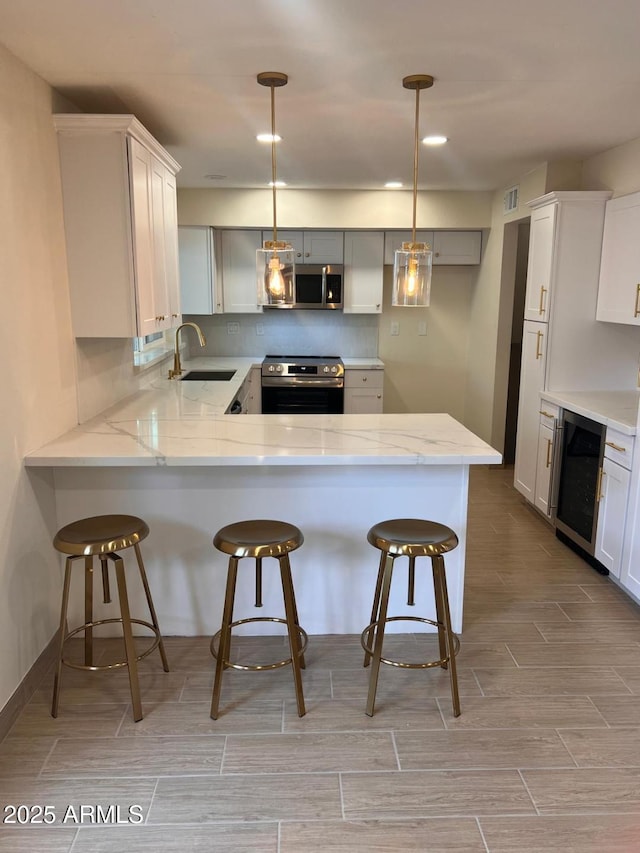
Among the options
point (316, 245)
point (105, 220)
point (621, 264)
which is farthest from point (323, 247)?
point (105, 220)

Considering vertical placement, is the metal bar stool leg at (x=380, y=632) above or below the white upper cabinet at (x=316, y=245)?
below

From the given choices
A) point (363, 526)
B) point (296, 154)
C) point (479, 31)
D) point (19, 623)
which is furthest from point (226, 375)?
point (479, 31)

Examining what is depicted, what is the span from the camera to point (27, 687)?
2.30 metres

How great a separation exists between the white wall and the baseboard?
0.03 metres

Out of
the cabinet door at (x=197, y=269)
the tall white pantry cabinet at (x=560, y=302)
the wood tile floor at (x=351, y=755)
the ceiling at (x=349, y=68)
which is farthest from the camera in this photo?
the cabinet door at (x=197, y=269)

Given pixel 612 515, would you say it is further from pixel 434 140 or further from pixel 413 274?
pixel 434 140

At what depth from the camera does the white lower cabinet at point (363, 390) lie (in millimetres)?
5504

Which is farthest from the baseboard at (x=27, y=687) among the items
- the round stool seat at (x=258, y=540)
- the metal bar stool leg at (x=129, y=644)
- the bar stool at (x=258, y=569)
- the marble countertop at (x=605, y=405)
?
the marble countertop at (x=605, y=405)

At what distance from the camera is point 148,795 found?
1870 millimetres

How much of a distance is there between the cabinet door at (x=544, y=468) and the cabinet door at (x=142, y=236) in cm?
248

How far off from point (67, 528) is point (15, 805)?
86cm

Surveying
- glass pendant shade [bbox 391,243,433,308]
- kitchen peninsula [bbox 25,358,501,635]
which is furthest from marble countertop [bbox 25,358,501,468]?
glass pendant shade [bbox 391,243,433,308]

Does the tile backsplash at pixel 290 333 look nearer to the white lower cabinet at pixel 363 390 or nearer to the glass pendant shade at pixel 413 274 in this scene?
the white lower cabinet at pixel 363 390

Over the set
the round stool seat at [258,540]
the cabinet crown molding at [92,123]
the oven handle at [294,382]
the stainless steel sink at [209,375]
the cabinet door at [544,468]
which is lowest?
the cabinet door at [544,468]
